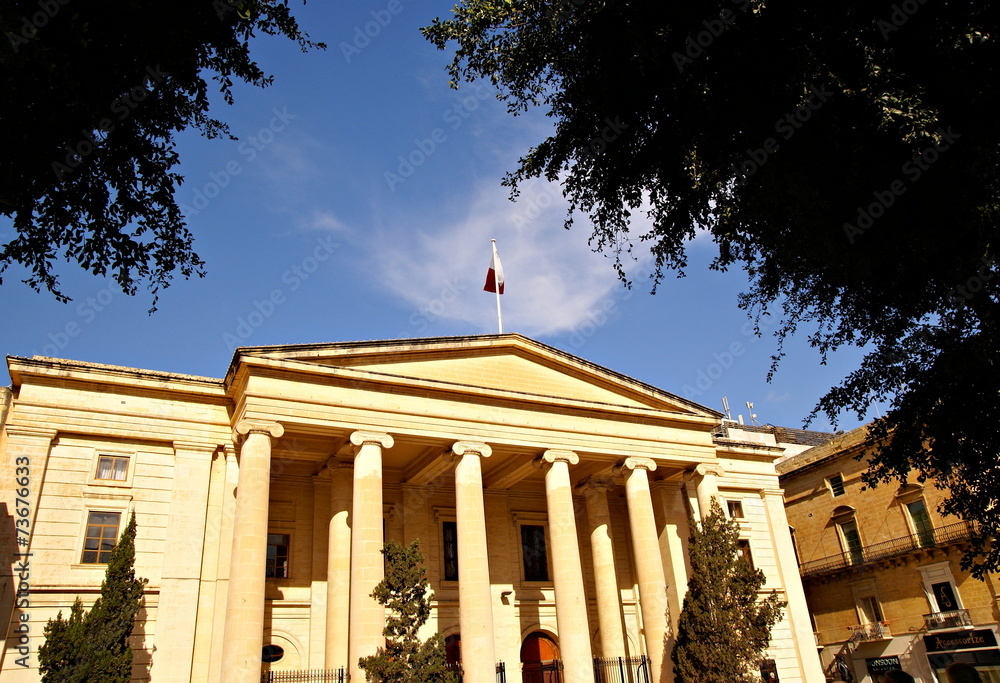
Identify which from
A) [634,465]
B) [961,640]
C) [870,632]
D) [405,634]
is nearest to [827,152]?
[405,634]

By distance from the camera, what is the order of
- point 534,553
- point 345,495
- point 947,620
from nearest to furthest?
point 345,495 < point 534,553 < point 947,620

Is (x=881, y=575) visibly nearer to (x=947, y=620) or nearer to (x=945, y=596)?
(x=945, y=596)

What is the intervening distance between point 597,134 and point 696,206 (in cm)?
188

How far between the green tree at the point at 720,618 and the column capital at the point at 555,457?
4.06 m

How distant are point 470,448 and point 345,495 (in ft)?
12.5

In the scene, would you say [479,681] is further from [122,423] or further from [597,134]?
[597,134]

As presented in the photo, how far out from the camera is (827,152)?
8.98 meters


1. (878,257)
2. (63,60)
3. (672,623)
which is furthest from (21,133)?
(672,623)

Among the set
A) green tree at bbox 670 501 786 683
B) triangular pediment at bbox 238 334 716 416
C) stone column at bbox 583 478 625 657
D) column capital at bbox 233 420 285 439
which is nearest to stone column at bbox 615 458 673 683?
stone column at bbox 583 478 625 657

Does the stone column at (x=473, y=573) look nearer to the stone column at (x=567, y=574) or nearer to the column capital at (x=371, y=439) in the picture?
the column capital at (x=371, y=439)

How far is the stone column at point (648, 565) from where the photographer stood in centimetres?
2052

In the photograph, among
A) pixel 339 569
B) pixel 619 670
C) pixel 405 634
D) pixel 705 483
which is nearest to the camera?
pixel 405 634

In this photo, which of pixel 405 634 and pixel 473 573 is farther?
pixel 473 573

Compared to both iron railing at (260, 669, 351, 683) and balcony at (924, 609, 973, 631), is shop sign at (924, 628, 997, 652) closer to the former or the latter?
balcony at (924, 609, 973, 631)
